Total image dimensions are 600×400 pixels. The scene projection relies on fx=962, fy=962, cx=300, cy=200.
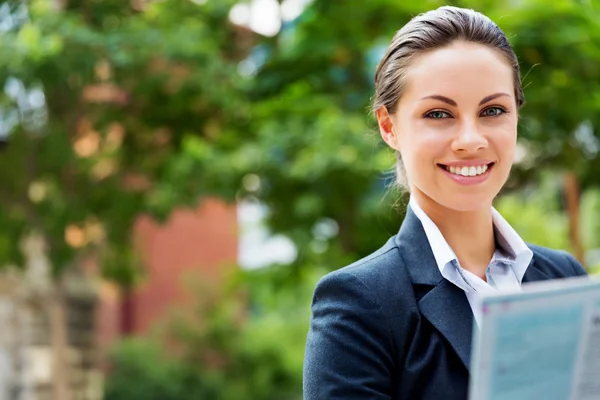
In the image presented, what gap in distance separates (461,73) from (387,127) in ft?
0.77

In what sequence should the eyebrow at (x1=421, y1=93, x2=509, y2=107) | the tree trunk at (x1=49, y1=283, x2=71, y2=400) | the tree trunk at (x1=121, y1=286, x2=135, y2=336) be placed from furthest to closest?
1. the tree trunk at (x1=121, y1=286, x2=135, y2=336)
2. the tree trunk at (x1=49, y1=283, x2=71, y2=400)
3. the eyebrow at (x1=421, y1=93, x2=509, y2=107)

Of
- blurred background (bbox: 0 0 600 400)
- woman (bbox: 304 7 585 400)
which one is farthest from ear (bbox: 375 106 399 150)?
blurred background (bbox: 0 0 600 400)

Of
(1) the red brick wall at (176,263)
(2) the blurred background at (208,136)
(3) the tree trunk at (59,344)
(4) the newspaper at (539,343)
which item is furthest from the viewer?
(1) the red brick wall at (176,263)

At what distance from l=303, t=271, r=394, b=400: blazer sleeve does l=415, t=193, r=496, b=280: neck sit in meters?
0.23

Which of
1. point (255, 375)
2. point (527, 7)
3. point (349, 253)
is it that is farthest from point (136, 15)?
point (255, 375)

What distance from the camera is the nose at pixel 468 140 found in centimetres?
155

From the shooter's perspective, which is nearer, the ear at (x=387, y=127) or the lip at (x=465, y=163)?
the lip at (x=465, y=163)

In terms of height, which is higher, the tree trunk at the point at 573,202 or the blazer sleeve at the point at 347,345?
the blazer sleeve at the point at 347,345

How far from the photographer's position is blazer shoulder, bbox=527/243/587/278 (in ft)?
5.90

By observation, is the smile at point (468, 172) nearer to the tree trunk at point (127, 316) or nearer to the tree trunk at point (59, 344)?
the tree trunk at point (59, 344)

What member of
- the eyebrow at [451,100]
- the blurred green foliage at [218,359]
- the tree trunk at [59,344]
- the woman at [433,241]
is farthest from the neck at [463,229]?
the blurred green foliage at [218,359]

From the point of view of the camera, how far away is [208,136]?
9227 mm

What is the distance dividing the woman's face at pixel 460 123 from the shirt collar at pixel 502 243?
0.17ft

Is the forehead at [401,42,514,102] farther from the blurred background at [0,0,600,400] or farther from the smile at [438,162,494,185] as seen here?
the blurred background at [0,0,600,400]
